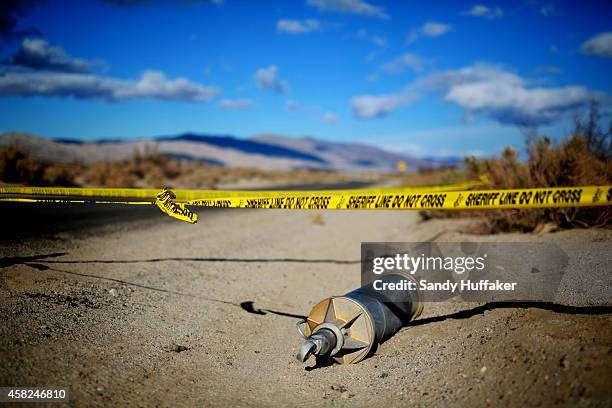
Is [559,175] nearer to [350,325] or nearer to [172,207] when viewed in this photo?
[350,325]

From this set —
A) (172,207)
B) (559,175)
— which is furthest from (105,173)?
(559,175)

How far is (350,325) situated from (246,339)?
1.46 m

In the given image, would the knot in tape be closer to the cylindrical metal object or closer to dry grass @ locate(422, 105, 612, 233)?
the cylindrical metal object

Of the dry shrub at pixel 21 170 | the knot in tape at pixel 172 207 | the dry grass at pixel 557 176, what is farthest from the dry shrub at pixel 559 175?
the dry shrub at pixel 21 170

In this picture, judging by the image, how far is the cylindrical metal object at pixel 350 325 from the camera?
3.73 meters

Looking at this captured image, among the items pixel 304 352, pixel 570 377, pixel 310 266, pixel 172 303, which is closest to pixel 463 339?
pixel 570 377

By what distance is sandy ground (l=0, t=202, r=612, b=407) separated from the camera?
3102 millimetres

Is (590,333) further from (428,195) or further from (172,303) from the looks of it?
(172,303)

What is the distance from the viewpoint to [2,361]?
3.29m

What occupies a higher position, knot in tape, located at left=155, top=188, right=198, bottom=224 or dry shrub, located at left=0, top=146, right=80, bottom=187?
dry shrub, located at left=0, top=146, right=80, bottom=187

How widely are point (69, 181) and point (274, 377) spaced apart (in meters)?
19.6

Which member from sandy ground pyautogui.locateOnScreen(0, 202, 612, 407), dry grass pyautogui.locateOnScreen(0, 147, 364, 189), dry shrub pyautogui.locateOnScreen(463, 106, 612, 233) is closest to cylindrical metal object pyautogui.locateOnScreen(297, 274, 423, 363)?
sandy ground pyautogui.locateOnScreen(0, 202, 612, 407)

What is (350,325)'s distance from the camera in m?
3.94

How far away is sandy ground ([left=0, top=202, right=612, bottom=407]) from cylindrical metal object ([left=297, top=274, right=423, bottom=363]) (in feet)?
0.81
